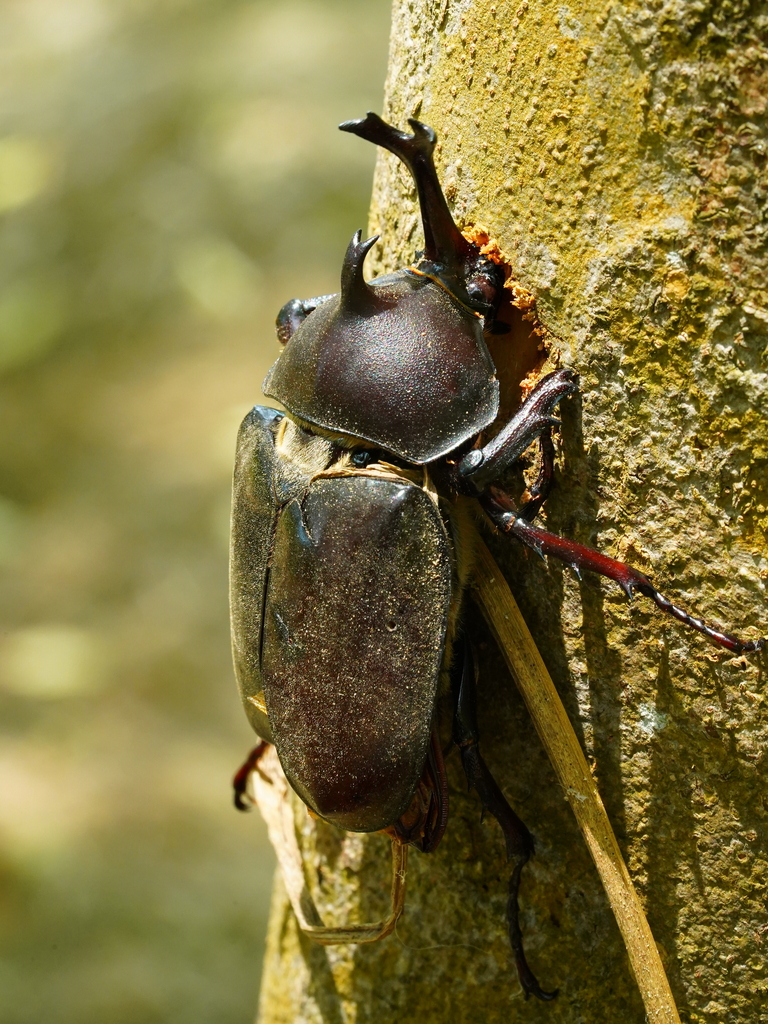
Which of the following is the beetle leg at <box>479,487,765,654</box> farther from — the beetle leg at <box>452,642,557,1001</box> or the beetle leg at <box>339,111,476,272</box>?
the beetle leg at <box>339,111,476,272</box>

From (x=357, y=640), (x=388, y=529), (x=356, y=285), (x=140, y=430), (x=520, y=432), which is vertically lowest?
(x=357, y=640)

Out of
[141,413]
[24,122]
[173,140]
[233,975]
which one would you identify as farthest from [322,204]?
[233,975]

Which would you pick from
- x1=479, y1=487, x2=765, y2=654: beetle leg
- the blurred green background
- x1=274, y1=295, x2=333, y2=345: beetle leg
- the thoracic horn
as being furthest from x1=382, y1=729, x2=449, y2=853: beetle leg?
the blurred green background

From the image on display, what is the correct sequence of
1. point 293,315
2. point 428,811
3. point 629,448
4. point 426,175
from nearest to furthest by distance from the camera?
point 629,448 < point 426,175 < point 428,811 < point 293,315

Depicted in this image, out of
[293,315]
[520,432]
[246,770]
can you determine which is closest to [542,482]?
[520,432]

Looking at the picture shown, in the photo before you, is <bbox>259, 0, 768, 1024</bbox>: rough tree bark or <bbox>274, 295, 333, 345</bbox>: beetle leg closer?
<bbox>259, 0, 768, 1024</bbox>: rough tree bark

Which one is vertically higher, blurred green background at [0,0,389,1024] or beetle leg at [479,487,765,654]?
blurred green background at [0,0,389,1024]

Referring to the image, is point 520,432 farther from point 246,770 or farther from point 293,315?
point 246,770
